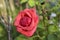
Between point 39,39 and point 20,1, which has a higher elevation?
point 20,1

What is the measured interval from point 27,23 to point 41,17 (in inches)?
2.8

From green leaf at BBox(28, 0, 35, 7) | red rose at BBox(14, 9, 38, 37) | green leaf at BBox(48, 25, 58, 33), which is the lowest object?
green leaf at BBox(48, 25, 58, 33)

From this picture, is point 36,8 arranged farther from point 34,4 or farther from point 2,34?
point 2,34

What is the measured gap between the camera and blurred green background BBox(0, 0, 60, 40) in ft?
1.62

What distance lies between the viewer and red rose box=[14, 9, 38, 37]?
1.49ft

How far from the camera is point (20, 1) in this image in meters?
0.52

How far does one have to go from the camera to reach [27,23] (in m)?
0.46

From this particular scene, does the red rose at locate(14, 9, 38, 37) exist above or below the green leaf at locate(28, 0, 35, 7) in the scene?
below

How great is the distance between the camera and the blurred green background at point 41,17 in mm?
495

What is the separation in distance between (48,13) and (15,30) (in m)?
0.13

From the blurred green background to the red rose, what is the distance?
0.12ft

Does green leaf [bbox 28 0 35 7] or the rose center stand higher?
green leaf [bbox 28 0 35 7]

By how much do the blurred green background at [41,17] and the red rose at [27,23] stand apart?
4 centimetres

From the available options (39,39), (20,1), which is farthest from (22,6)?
(39,39)
